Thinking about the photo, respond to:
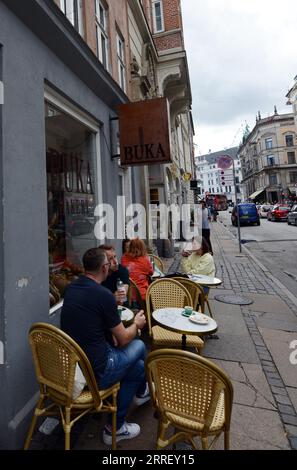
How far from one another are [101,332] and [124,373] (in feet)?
1.50

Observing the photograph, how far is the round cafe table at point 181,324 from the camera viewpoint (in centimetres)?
272

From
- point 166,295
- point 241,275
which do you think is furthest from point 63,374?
point 241,275

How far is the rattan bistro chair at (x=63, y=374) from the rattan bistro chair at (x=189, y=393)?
48cm

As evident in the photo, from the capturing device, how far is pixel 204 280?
4590 millimetres

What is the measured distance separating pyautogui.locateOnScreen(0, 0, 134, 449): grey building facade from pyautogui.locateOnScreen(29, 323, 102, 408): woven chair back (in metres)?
0.41

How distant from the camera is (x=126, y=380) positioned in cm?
247

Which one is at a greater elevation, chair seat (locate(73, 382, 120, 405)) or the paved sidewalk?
chair seat (locate(73, 382, 120, 405))

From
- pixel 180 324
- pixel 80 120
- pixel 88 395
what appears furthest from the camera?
pixel 80 120

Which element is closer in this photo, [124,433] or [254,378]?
[124,433]

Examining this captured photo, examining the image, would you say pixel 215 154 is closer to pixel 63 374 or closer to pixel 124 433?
pixel 124 433

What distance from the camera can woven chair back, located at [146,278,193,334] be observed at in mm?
3762

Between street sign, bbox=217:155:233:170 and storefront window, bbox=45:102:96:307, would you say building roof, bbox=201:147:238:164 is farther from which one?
storefront window, bbox=45:102:96:307

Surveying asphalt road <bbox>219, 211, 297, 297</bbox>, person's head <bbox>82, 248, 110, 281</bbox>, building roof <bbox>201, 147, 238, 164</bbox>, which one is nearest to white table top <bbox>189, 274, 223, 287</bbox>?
person's head <bbox>82, 248, 110, 281</bbox>

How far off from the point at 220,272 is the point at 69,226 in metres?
5.75
